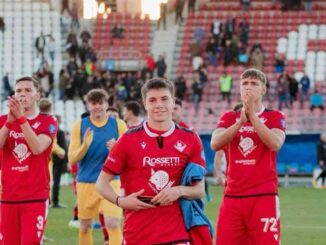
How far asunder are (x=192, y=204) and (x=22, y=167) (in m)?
2.52

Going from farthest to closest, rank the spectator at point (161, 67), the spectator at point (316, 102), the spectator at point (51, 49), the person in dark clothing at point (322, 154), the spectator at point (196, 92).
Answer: the spectator at point (51, 49)
the spectator at point (161, 67)
the spectator at point (196, 92)
the spectator at point (316, 102)
the person in dark clothing at point (322, 154)

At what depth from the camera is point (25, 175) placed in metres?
10.2

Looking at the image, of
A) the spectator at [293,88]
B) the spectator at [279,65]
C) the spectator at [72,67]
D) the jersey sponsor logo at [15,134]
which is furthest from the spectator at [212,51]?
the jersey sponsor logo at [15,134]

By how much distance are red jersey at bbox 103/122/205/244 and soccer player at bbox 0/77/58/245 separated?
1.99 metres

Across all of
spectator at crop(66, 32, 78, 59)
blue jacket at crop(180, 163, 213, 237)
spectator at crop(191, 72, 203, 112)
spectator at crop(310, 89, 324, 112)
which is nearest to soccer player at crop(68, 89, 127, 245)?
blue jacket at crop(180, 163, 213, 237)

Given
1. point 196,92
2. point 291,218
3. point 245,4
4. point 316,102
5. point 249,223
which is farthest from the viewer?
point 245,4

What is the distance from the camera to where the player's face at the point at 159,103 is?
26.2 feet

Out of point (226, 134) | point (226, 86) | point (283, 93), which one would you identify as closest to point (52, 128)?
point (226, 134)

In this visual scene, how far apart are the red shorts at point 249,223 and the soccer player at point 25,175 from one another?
172cm

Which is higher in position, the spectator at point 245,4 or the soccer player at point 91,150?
the spectator at point 245,4

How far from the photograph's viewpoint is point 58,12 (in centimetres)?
4794

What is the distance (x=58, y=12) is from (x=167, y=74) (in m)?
7.26

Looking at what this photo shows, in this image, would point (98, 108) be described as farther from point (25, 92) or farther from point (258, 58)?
point (258, 58)

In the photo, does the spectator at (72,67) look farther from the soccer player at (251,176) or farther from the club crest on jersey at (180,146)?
the club crest on jersey at (180,146)
